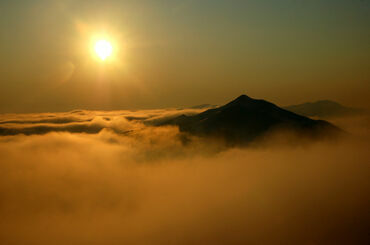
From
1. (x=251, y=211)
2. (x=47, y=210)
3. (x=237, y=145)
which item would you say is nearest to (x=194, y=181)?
(x=237, y=145)

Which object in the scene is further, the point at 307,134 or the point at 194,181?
the point at 194,181

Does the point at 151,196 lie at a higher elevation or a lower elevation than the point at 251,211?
higher

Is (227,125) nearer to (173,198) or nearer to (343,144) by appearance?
(173,198)

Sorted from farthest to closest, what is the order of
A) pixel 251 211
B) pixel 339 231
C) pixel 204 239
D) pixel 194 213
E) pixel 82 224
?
pixel 82 224, pixel 194 213, pixel 251 211, pixel 204 239, pixel 339 231

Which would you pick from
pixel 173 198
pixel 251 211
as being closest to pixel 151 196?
pixel 173 198

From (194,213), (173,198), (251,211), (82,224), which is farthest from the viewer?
(173,198)

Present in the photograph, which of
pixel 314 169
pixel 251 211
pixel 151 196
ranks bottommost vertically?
pixel 251 211
